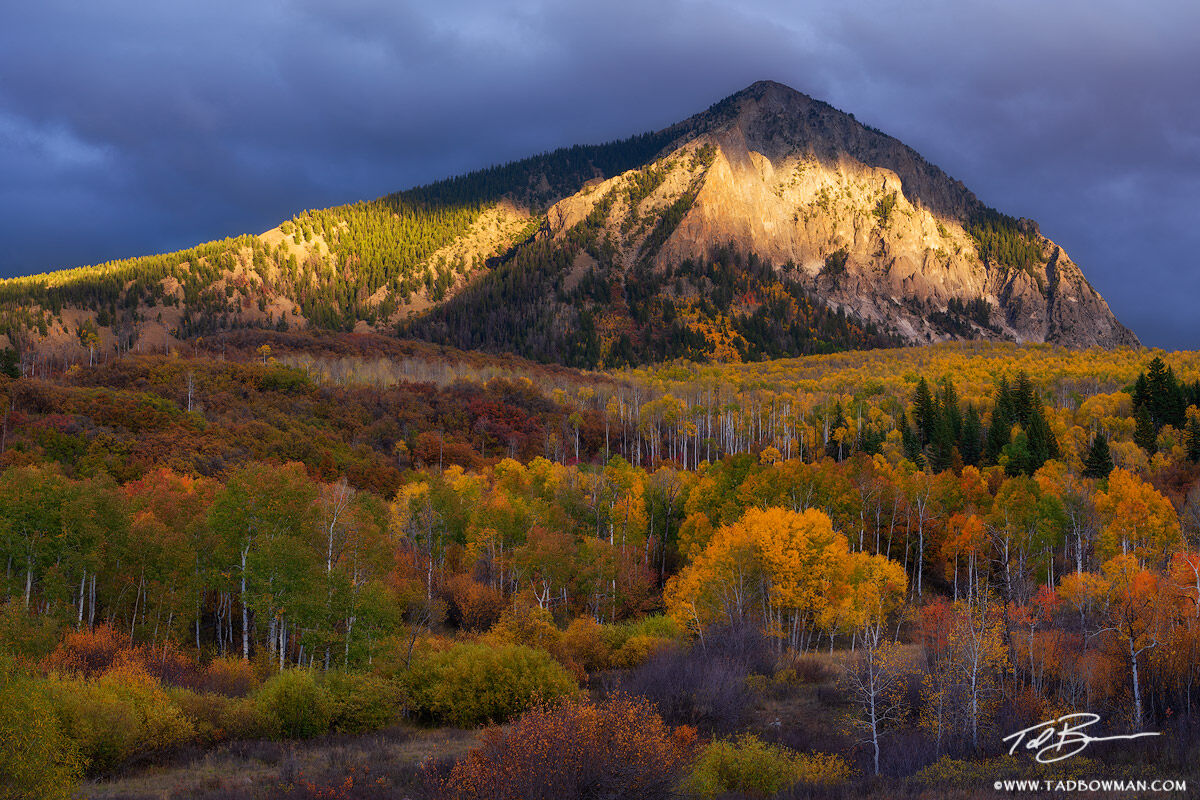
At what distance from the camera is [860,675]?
122 feet

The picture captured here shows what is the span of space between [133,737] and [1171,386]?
114 meters

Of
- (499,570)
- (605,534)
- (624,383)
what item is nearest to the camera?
(499,570)

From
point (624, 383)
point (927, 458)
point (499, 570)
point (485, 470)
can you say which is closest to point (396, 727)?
point (499, 570)

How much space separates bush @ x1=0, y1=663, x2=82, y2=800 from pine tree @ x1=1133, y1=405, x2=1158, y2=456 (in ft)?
338

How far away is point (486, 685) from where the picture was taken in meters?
36.3

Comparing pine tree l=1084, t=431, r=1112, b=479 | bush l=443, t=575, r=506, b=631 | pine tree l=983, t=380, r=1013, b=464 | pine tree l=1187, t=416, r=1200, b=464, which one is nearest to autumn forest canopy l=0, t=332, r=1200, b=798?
bush l=443, t=575, r=506, b=631

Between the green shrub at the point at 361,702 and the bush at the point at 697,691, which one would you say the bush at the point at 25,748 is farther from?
the bush at the point at 697,691

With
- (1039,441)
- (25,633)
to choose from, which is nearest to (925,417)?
(1039,441)

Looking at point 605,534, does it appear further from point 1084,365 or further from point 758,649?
point 1084,365

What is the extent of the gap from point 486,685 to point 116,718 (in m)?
14.9

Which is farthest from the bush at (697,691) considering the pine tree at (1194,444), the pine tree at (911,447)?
the pine tree at (1194,444)

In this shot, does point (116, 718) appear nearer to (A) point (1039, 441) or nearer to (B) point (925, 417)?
(A) point (1039, 441)

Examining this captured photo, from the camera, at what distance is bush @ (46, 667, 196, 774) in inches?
1064

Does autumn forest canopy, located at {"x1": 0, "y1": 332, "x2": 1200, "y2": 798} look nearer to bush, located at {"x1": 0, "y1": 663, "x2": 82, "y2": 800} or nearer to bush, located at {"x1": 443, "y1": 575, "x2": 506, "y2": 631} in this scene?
bush, located at {"x1": 0, "y1": 663, "x2": 82, "y2": 800}
